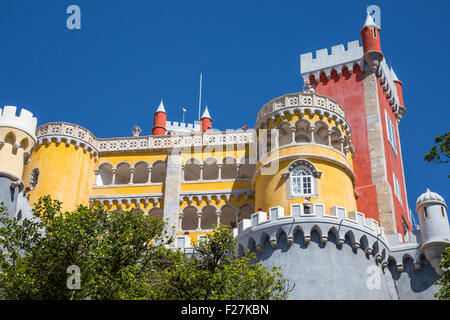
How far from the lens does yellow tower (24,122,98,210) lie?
4497 cm

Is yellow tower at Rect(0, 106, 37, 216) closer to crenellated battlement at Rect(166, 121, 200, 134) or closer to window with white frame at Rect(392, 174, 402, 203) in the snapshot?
window with white frame at Rect(392, 174, 402, 203)

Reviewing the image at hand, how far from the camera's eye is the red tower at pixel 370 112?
43719 mm

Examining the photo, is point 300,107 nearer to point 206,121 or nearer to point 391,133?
point 391,133

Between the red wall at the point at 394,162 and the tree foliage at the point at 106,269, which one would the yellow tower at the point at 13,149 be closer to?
the tree foliage at the point at 106,269

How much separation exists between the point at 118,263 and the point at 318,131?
66.3 feet

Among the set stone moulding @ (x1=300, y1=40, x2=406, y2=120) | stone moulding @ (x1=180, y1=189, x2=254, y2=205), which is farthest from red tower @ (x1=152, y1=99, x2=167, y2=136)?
stone moulding @ (x1=300, y1=40, x2=406, y2=120)

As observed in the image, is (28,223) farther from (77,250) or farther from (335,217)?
(335,217)

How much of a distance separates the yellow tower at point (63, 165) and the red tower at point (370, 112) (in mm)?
18355

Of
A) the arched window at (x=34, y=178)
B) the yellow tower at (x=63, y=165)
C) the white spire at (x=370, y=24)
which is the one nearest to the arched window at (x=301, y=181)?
the yellow tower at (x=63, y=165)

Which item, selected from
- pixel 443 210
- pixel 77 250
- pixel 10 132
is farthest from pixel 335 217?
pixel 10 132

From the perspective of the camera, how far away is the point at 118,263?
87.7 feet

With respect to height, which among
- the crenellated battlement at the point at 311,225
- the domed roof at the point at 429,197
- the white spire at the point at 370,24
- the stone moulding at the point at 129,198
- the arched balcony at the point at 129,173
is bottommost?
the crenellated battlement at the point at 311,225

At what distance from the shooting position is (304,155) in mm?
40125

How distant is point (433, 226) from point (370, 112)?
12558 millimetres
